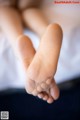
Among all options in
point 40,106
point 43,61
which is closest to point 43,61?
point 43,61

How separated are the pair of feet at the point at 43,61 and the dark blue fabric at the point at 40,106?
6 centimetres

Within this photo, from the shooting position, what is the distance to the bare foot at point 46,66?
34 cm

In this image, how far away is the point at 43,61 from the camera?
352 mm

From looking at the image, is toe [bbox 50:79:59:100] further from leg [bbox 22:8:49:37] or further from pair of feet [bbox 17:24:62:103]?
leg [bbox 22:8:49:37]

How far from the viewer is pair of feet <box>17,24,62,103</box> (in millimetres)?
343

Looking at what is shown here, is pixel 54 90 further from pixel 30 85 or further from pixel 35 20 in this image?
pixel 35 20

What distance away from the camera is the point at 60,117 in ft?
1.42

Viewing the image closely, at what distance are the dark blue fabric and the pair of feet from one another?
0.06 m

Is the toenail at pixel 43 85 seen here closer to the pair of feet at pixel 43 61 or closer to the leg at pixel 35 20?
the pair of feet at pixel 43 61

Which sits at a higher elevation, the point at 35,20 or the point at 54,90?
the point at 35,20

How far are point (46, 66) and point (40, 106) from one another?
0.35ft

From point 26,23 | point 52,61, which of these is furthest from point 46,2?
point 52,61

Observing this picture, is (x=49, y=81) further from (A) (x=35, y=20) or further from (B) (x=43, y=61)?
(A) (x=35, y=20)

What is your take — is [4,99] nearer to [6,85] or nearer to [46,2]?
[6,85]
